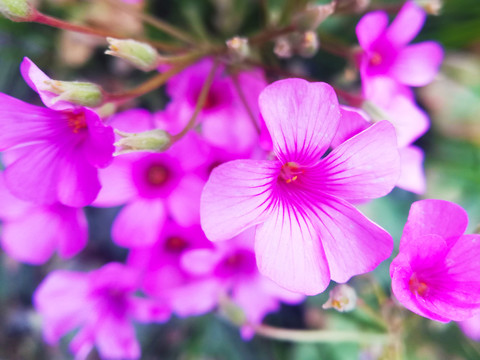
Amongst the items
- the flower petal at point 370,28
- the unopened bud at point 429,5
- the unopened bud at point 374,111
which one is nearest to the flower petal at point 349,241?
the unopened bud at point 374,111


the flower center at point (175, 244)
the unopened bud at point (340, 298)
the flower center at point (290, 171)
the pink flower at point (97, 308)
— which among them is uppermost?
the flower center at point (290, 171)

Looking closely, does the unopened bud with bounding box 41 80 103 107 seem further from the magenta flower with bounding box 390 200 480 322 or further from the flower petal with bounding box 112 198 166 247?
the magenta flower with bounding box 390 200 480 322

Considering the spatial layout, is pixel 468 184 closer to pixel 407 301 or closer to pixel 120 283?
pixel 407 301

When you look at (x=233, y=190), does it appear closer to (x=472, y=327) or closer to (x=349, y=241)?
(x=349, y=241)

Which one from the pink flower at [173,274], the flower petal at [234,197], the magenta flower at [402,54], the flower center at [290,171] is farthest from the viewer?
the pink flower at [173,274]

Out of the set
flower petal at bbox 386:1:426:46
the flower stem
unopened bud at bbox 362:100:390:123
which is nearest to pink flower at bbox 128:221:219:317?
the flower stem

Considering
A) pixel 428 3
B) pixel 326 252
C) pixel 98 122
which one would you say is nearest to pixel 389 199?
pixel 428 3

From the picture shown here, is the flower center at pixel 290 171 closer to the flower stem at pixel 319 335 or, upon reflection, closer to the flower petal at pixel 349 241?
the flower petal at pixel 349 241
